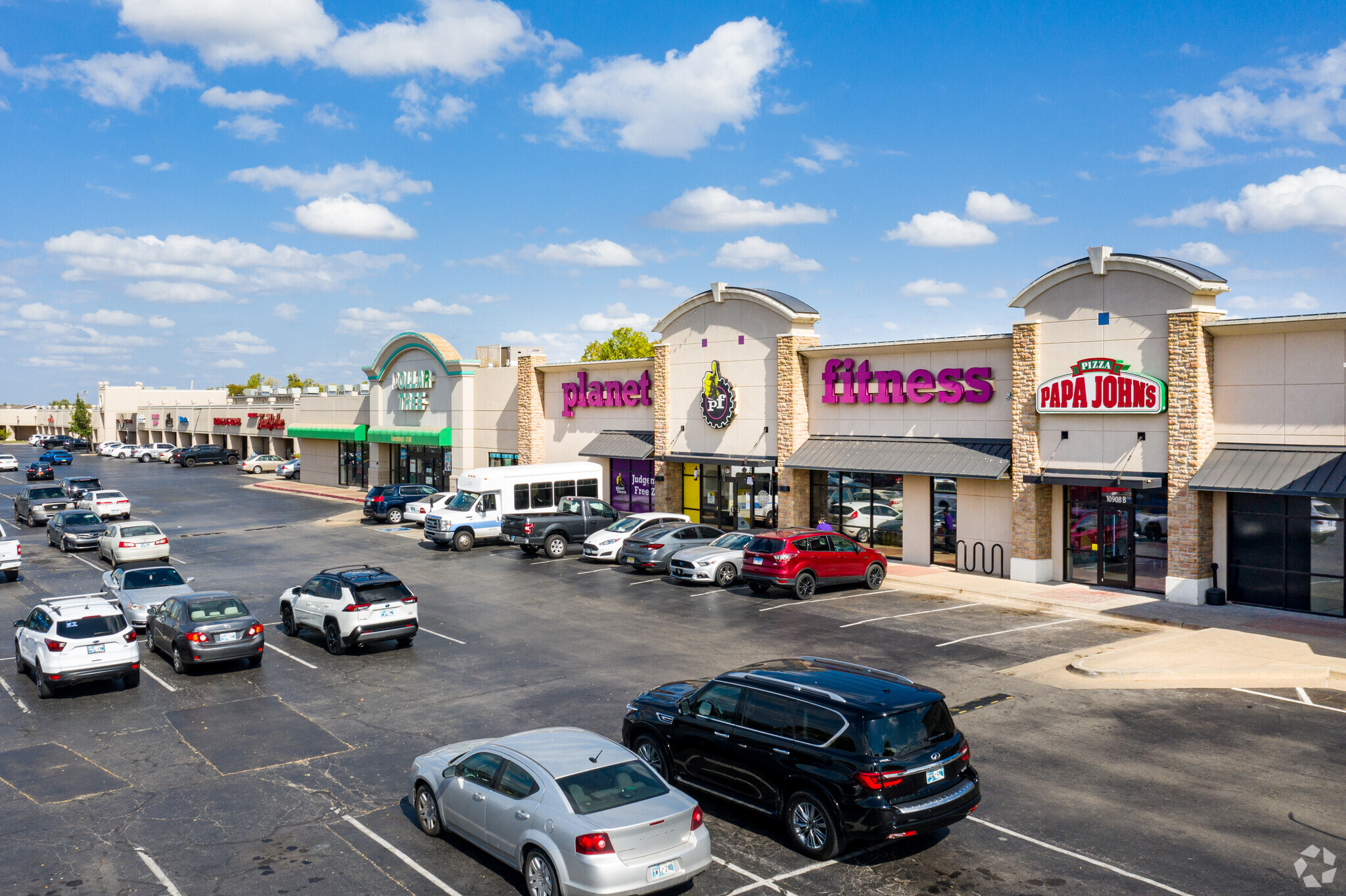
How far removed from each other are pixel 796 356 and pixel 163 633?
20.9m

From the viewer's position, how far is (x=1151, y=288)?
2495 cm

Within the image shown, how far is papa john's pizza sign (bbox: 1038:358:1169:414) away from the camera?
24.9 m

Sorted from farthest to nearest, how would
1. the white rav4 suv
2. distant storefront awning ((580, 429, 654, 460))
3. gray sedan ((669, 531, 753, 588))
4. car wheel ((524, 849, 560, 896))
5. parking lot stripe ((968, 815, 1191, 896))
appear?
1. distant storefront awning ((580, 429, 654, 460))
2. gray sedan ((669, 531, 753, 588))
3. the white rav4 suv
4. parking lot stripe ((968, 815, 1191, 896))
5. car wheel ((524, 849, 560, 896))

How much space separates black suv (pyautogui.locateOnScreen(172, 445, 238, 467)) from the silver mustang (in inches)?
3288

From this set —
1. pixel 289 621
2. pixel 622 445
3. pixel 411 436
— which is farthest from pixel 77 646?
pixel 411 436

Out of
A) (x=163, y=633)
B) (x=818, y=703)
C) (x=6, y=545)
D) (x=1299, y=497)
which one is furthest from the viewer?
(x=6, y=545)

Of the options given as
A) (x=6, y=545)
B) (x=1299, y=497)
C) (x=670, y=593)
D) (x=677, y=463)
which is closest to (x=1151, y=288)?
(x=1299, y=497)

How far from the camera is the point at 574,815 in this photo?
934 cm

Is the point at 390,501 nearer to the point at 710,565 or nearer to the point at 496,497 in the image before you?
the point at 496,497

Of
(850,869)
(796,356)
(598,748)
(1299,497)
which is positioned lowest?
(850,869)

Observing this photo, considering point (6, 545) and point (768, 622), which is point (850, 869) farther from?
point (6, 545)

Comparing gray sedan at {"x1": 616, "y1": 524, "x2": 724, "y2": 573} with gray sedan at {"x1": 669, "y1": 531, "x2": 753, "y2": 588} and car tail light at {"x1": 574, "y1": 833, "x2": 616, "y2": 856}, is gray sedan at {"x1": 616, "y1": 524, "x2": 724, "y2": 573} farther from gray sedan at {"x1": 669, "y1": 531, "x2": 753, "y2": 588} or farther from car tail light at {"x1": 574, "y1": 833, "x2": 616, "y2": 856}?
car tail light at {"x1": 574, "y1": 833, "x2": 616, "y2": 856}

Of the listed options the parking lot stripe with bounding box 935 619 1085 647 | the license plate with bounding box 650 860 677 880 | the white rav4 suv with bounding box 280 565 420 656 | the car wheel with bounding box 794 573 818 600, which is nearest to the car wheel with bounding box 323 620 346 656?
the white rav4 suv with bounding box 280 565 420 656

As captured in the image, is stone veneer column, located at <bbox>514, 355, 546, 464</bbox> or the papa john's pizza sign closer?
the papa john's pizza sign
